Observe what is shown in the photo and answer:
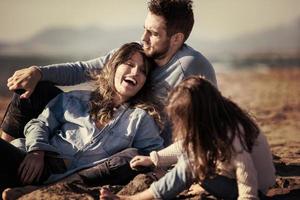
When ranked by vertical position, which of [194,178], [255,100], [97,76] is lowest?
[255,100]

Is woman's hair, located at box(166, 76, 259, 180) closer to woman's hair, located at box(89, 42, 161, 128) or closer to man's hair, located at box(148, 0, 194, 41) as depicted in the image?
woman's hair, located at box(89, 42, 161, 128)

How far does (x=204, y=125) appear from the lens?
2.98 meters

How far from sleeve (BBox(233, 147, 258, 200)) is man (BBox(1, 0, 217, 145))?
3.66 feet

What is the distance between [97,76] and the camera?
4090mm

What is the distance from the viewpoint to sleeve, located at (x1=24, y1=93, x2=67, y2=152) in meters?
3.66

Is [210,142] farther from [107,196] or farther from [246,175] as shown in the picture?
[107,196]

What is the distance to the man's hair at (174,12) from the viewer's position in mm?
4109

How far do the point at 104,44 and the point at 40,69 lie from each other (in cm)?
5827

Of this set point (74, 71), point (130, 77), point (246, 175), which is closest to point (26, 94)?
point (74, 71)

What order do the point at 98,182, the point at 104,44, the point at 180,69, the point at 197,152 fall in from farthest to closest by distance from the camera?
the point at 104,44, the point at 180,69, the point at 98,182, the point at 197,152

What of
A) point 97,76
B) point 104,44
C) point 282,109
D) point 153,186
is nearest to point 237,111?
point 153,186

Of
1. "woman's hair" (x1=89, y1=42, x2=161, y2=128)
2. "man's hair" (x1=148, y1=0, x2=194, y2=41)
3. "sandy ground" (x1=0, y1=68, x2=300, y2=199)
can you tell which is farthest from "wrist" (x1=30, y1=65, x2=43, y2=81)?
"sandy ground" (x1=0, y1=68, x2=300, y2=199)

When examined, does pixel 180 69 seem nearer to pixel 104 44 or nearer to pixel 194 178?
pixel 194 178

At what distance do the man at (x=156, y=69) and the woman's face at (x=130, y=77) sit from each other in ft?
0.48
